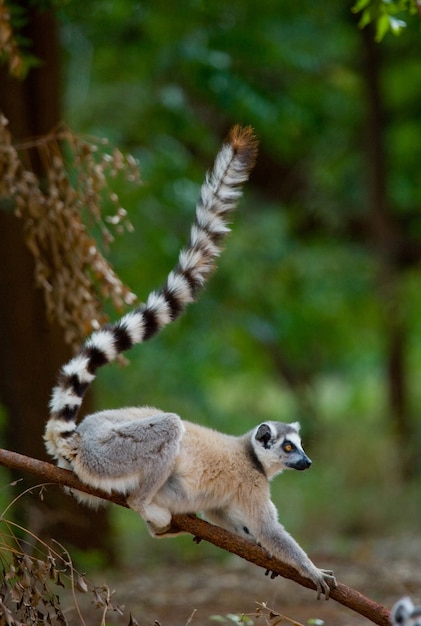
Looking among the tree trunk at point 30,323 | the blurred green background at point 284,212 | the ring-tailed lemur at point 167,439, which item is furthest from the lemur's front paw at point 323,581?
the blurred green background at point 284,212

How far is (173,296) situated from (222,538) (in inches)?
44.1

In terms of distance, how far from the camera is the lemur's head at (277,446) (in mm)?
4695

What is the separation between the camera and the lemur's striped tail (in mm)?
4242

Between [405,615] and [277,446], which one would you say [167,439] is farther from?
[405,615]

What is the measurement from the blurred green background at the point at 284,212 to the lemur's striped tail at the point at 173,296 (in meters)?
4.58

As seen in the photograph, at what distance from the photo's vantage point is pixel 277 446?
4.78 meters

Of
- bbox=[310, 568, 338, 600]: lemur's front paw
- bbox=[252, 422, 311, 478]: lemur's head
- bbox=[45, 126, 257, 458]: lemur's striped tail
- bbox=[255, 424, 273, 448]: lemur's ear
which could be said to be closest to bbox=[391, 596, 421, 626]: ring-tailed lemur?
bbox=[310, 568, 338, 600]: lemur's front paw

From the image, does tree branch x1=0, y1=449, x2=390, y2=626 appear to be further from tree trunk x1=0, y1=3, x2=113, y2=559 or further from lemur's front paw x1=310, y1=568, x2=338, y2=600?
tree trunk x1=0, y1=3, x2=113, y2=559

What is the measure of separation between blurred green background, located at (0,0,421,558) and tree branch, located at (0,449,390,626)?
16.0 feet

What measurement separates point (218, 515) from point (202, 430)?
449mm

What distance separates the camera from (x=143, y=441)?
14.3 ft

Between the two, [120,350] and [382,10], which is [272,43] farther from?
[120,350]

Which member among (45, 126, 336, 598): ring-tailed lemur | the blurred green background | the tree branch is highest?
the blurred green background

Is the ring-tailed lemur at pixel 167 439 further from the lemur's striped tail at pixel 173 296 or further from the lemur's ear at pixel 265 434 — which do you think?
the lemur's ear at pixel 265 434
